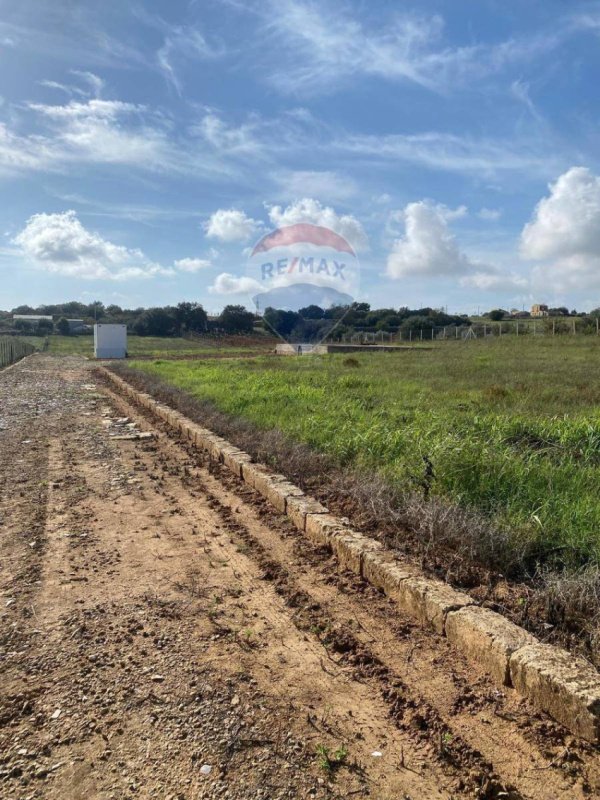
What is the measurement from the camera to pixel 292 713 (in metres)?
2.05

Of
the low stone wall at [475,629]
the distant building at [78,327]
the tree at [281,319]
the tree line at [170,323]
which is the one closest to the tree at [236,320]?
the tree line at [170,323]

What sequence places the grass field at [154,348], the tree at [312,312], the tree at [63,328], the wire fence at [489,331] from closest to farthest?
the tree at [312,312] → the wire fence at [489,331] → the grass field at [154,348] → the tree at [63,328]

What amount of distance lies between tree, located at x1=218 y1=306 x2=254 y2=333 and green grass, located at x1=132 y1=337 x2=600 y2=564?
118 feet

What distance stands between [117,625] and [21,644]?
1.32ft

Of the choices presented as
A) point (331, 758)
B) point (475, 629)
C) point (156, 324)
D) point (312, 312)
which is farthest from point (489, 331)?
point (331, 758)

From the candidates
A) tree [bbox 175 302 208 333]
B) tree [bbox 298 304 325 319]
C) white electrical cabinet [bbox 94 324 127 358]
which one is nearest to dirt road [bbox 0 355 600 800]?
tree [bbox 298 304 325 319]

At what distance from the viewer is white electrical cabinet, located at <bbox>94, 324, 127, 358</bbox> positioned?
105 ft

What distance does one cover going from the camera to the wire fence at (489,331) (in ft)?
109

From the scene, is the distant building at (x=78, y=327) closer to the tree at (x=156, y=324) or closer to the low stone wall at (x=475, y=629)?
the tree at (x=156, y=324)

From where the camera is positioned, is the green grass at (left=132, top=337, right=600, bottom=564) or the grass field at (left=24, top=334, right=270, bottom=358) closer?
the green grass at (left=132, top=337, right=600, bottom=564)

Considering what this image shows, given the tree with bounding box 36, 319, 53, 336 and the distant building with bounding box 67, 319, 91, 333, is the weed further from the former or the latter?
the distant building with bounding box 67, 319, 91, 333

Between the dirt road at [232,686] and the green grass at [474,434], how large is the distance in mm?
1122

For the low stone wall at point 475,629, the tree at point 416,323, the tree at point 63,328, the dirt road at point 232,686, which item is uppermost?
the tree at point 416,323

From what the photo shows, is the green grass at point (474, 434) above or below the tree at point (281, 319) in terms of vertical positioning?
below
